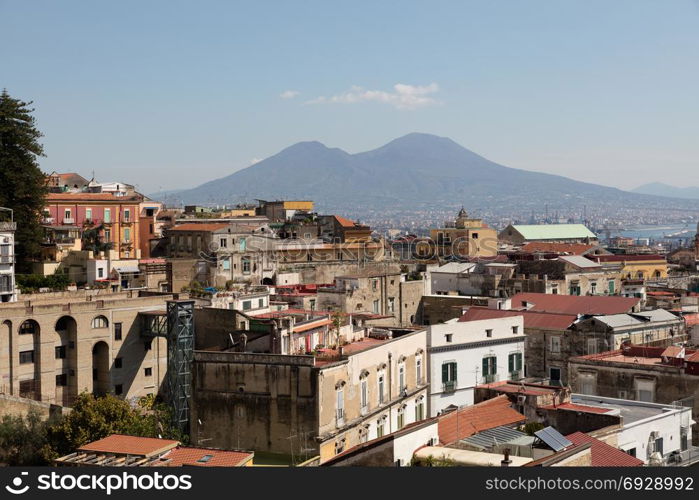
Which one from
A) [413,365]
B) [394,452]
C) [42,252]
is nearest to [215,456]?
[394,452]

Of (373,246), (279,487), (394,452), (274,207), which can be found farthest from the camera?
(274,207)

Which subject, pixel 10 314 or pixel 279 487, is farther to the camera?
pixel 10 314

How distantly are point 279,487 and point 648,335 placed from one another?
3060 centimetres

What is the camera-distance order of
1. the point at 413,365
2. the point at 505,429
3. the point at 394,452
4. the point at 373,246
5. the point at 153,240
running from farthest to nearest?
the point at 373,246
the point at 153,240
the point at 413,365
the point at 505,429
the point at 394,452

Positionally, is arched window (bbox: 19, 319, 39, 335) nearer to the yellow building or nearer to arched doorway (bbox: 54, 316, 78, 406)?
arched doorway (bbox: 54, 316, 78, 406)

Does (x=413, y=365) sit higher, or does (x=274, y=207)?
(x=274, y=207)

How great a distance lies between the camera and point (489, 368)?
4000 cm

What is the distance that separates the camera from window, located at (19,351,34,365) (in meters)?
42.0

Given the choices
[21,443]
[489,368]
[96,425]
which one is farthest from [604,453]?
[21,443]

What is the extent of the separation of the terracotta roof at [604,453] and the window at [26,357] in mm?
26801

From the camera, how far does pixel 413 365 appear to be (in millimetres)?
36250

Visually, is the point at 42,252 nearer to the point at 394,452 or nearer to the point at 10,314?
the point at 10,314

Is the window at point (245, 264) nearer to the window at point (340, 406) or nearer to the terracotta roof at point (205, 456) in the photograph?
the window at point (340, 406)

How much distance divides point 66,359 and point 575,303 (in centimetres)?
2519
